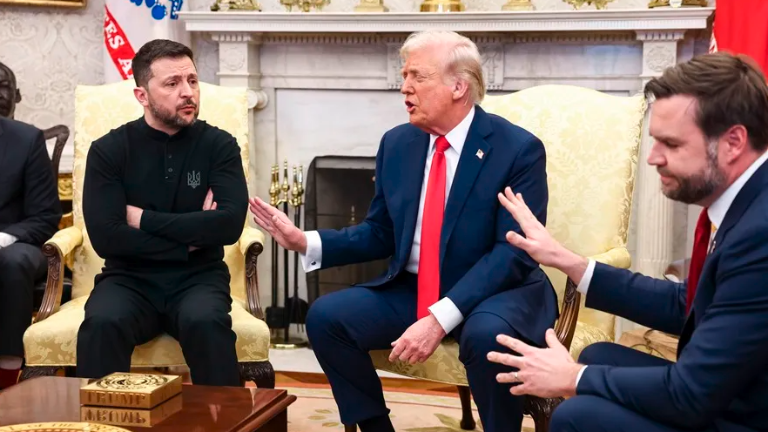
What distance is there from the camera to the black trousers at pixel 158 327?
2.97 metres

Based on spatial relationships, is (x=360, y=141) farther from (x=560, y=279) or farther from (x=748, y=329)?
(x=748, y=329)

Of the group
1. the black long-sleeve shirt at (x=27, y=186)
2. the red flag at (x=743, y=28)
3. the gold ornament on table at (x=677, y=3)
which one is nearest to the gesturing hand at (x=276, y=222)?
the black long-sleeve shirt at (x=27, y=186)

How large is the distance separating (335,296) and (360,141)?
214cm

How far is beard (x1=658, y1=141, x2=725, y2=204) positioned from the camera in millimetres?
1984

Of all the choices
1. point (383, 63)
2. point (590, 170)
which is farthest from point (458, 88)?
point (383, 63)

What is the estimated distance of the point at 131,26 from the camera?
16.1 feet

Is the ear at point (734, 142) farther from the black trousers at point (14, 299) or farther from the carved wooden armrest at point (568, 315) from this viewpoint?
the black trousers at point (14, 299)

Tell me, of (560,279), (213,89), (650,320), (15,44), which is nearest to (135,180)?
(213,89)

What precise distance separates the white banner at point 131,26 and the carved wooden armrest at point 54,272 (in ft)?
5.48

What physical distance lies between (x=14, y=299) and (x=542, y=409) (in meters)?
1.90

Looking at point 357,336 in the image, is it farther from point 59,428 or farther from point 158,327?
point 59,428

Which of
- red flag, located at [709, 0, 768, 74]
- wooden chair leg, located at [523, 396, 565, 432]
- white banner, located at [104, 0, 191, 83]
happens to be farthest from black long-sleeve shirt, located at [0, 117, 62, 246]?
red flag, located at [709, 0, 768, 74]

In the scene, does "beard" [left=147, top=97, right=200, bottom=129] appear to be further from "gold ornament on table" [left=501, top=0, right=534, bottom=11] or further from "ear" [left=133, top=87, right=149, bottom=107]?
"gold ornament on table" [left=501, top=0, right=534, bottom=11]

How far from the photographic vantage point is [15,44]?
17.3ft
